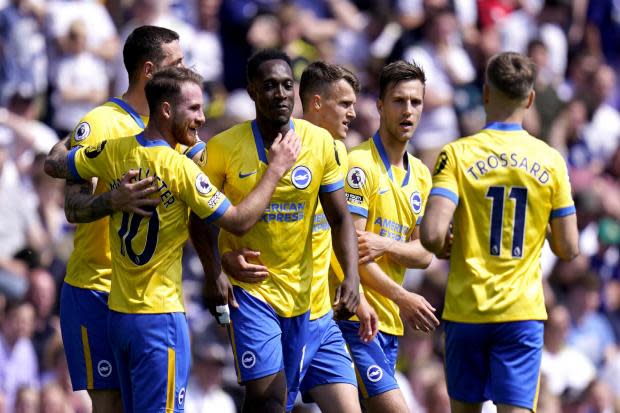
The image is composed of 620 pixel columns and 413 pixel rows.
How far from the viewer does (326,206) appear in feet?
28.6

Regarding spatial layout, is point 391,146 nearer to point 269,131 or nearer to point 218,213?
point 269,131

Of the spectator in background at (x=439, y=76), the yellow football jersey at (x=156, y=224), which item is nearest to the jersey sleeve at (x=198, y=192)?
the yellow football jersey at (x=156, y=224)

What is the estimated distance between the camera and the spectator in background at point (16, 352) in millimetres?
12594

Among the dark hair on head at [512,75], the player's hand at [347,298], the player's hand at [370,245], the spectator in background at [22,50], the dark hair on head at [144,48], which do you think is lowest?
the player's hand at [347,298]

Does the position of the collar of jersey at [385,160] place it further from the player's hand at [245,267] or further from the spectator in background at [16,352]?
the spectator in background at [16,352]

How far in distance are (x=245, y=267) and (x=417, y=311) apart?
125 cm

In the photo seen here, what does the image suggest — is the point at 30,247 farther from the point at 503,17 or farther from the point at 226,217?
the point at 503,17

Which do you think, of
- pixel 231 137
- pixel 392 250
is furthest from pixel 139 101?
pixel 392 250

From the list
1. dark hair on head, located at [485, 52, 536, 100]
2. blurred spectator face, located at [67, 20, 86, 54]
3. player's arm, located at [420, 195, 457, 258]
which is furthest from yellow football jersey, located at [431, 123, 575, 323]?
blurred spectator face, located at [67, 20, 86, 54]

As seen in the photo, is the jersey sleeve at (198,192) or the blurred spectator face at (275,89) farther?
the blurred spectator face at (275,89)

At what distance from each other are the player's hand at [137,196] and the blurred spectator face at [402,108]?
2126 mm

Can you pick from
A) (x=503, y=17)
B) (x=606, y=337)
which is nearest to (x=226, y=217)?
(x=606, y=337)

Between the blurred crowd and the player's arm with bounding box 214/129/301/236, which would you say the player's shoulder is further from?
the blurred crowd

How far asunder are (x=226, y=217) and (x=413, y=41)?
27.7 ft
